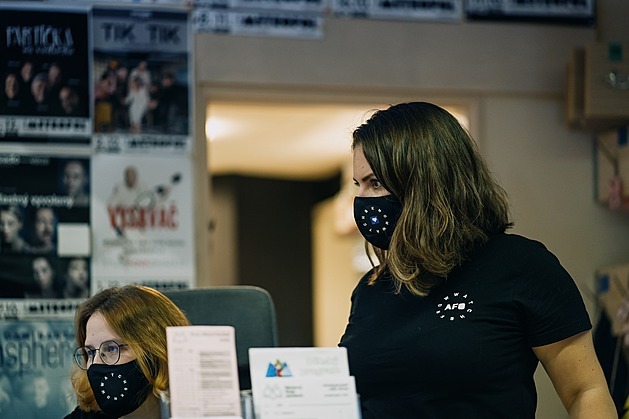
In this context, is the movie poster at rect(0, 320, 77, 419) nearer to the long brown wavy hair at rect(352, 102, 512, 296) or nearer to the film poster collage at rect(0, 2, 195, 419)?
the film poster collage at rect(0, 2, 195, 419)

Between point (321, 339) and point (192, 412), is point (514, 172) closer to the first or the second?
point (192, 412)

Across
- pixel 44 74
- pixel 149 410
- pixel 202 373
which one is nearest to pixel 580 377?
pixel 202 373

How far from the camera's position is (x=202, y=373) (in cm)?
133

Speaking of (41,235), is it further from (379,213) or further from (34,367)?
(379,213)

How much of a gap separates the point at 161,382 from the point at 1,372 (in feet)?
6.31

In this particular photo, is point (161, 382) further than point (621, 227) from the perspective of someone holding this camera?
No

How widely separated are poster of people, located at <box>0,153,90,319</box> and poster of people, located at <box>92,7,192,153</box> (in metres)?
0.21

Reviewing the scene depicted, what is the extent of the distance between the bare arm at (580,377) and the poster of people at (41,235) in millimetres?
2396

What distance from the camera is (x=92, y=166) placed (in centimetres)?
384

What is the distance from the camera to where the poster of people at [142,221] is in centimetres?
383

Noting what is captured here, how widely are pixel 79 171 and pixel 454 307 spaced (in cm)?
235

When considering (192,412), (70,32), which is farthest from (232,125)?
(192,412)

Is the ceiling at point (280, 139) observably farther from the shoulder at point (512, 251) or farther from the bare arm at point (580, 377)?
the bare arm at point (580, 377)

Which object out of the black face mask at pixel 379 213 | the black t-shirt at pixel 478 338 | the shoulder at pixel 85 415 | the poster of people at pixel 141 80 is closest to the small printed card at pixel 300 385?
the black t-shirt at pixel 478 338
